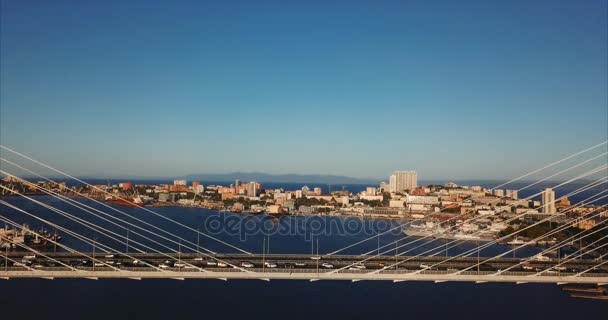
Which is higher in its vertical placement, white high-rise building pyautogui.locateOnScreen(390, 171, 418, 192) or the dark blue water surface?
white high-rise building pyautogui.locateOnScreen(390, 171, 418, 192)

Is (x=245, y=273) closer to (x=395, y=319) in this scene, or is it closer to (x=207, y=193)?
(x=395, y=319)

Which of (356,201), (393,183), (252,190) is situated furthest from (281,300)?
(393,183)

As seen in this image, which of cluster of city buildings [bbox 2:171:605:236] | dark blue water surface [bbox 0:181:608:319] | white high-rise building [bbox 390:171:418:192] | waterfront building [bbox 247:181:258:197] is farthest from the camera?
white high-rise building [bbox 390:171:418:192]

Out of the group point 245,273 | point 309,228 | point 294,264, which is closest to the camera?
point 245,273

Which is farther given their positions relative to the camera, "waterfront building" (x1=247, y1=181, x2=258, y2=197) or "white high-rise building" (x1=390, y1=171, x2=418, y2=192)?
"white high-rise building" (x1=390, y1=171, x2=418, y2=192)

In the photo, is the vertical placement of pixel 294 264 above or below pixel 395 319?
above

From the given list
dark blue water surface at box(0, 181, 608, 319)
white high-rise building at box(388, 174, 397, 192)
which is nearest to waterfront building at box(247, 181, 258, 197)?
white high-rise building at box(388, 174, 397, 192)

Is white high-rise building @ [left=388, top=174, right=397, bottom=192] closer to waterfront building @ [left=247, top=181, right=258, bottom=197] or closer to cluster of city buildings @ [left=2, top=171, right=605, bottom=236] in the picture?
cluster of city buildings @ [left=2, top=171, right=605, bottom=236]

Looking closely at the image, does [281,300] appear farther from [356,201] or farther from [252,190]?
[252,190]

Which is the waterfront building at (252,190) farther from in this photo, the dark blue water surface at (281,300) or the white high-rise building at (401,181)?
the dark blue water surface at (281,300)

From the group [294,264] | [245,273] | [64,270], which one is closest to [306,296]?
[294,264]

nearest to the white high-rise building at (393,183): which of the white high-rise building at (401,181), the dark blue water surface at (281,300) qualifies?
the white high-rise building at (401,181)
